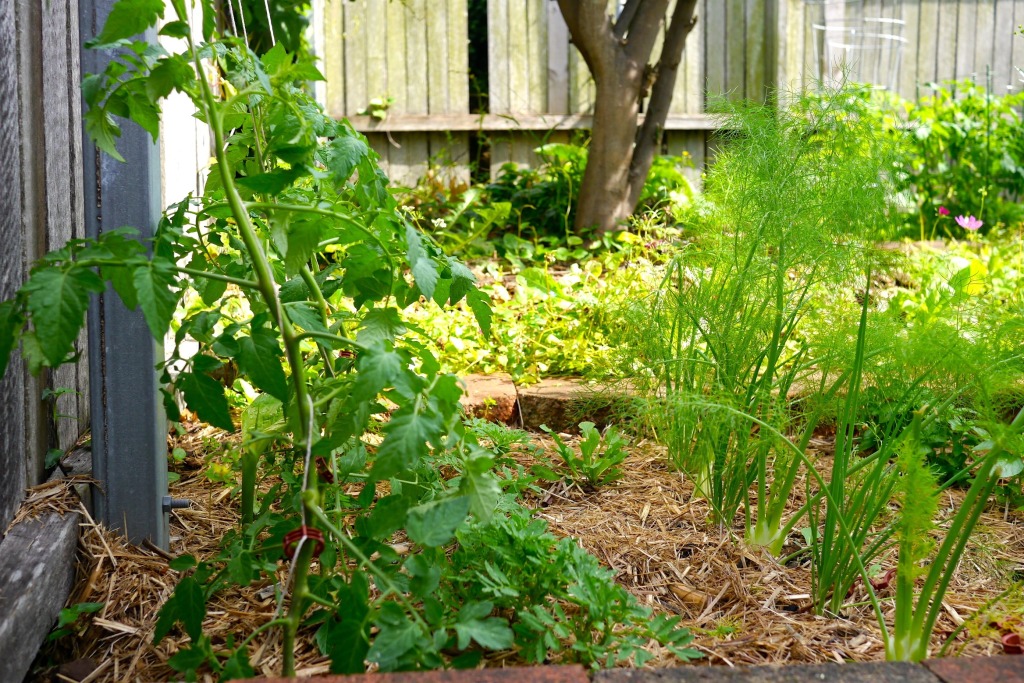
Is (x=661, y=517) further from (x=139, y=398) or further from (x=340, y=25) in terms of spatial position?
(x=340, y=25)

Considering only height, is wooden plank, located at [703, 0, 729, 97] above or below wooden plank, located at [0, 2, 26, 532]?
above

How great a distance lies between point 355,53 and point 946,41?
15.9 feet

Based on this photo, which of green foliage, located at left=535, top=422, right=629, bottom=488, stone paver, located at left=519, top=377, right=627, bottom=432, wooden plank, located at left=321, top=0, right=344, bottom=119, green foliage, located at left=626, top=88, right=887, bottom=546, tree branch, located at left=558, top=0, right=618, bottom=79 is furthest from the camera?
wooden plank, located at left=321, top=0, right=344, bottom=119

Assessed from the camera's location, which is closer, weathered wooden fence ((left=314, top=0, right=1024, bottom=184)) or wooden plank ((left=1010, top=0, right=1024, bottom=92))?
weathered wooden fence ((left=314, top=0, right=1024, bottom=184))

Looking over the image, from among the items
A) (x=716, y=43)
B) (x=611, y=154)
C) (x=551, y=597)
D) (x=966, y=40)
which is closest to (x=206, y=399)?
(x=551, y=597)

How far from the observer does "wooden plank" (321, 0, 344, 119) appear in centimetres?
624

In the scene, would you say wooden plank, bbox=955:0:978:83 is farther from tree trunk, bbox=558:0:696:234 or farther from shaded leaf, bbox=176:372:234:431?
shaded leaf, bbox=176:372:234:431

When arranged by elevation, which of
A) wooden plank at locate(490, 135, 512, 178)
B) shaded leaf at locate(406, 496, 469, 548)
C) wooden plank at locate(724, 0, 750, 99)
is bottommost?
shaded leaf at locate(406, 496, 469, 548)

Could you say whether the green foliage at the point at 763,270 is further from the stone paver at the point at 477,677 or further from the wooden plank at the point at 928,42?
the wooden plank at the point at 928,42

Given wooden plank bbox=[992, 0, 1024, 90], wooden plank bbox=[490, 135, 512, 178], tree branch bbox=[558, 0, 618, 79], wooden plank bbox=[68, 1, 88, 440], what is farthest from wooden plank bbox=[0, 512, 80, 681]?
wooden plank bbox=[992, 0, 1024, 90]

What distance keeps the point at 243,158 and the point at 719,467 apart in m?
1.24

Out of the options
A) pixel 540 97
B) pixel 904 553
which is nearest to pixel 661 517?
pixel 904 553

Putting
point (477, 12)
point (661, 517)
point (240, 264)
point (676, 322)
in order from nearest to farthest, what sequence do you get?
point (240, 264)
point (661, 517)
point (676, 322)
point (477, 12)

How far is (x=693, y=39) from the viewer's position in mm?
6613
